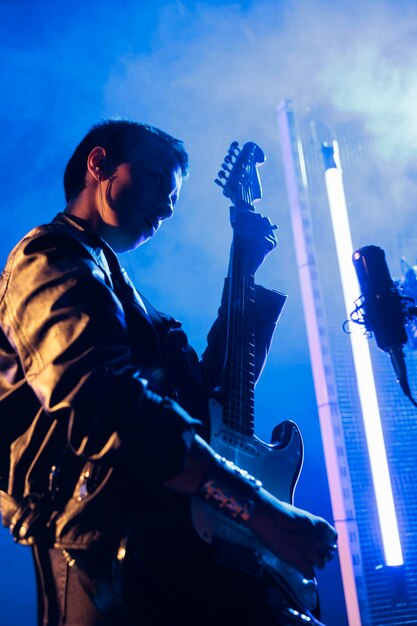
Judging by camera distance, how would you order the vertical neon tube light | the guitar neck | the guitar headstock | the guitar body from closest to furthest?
the guitar body, the guitar neck, the guitar headstock, the vertical neon tube light

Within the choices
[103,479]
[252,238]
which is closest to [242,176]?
[252,238]

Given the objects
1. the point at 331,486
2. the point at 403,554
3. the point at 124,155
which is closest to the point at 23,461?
the point at 124,155

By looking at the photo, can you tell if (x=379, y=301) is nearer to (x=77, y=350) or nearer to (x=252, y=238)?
(x=252, y=238)

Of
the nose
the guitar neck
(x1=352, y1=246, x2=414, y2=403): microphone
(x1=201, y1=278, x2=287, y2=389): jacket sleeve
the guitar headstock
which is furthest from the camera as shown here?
the guitar headstock

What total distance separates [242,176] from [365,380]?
212 cm

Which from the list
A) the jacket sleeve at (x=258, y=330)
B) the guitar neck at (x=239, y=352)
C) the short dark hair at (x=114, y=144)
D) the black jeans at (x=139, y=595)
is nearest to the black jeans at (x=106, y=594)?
the black jeans at (x=139, y=595)

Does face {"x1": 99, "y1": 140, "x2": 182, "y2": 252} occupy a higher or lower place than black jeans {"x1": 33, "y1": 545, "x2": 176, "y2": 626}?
higher

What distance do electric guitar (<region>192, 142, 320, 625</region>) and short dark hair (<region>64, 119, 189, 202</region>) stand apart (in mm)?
411

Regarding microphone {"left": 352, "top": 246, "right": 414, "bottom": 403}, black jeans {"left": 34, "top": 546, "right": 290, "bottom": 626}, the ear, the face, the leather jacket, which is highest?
the ear

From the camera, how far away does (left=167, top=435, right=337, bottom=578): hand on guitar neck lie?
1000mm

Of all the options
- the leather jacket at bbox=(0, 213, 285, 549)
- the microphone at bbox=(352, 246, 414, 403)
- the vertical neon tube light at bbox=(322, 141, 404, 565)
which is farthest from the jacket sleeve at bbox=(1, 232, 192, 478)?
the vertical neon tube light at bbox=(322, 141, 404, 565)

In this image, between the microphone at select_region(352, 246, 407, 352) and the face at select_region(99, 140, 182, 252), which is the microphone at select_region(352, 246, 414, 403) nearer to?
the microphone at select_region(352, 246, 407, 352)

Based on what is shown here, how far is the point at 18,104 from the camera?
516 cm

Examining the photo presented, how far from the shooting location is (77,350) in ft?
3.11
